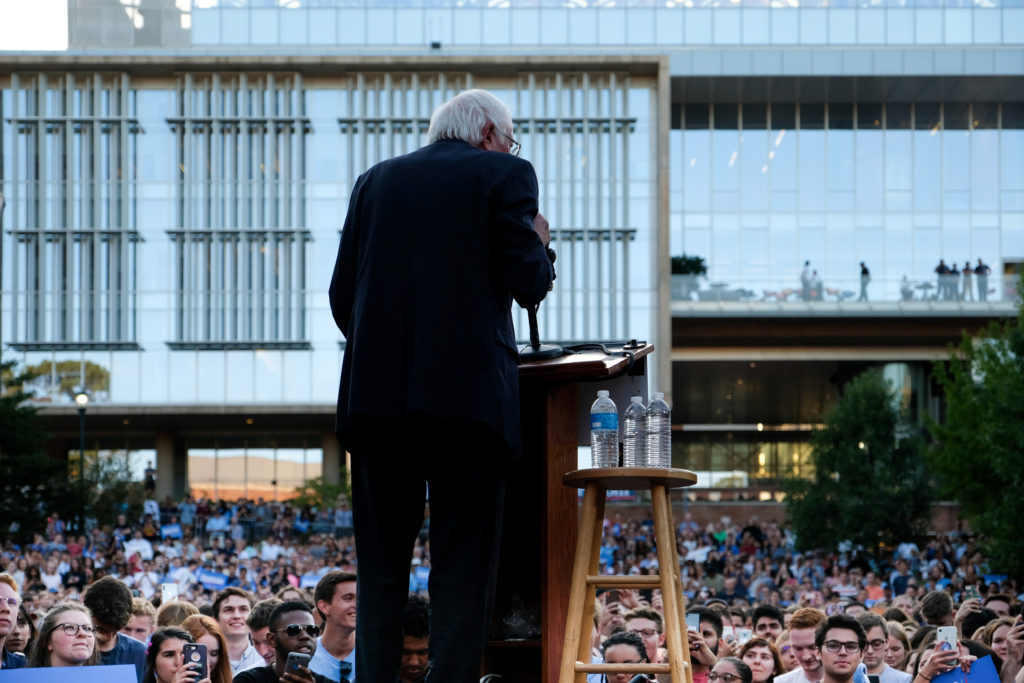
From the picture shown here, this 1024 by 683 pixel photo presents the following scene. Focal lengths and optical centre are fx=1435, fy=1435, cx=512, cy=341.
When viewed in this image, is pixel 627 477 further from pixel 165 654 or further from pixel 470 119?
pixel 165 654

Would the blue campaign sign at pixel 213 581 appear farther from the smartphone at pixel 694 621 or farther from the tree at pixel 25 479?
the tree at pixel 25 479

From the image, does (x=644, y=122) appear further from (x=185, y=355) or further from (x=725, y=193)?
(x=185, y=355)

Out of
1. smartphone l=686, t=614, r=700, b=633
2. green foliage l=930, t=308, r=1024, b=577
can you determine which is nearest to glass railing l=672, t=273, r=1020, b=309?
green foliage l=930, t=308, r=1024, b=577

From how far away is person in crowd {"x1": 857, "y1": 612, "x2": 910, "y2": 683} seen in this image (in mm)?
8781

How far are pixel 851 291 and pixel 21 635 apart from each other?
48.3 meters

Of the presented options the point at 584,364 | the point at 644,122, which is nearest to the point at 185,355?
the point at 644,122

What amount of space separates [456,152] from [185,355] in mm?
50377

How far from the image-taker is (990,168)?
5750 centimetres

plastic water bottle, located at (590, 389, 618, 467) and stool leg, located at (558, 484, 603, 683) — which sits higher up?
→ plastic water bottle, located at (590, 389, 618, 467)

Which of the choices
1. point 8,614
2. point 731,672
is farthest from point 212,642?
point 731,672

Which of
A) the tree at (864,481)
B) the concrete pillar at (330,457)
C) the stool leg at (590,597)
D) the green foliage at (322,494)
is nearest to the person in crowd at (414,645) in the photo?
the stool leg at (590,597)

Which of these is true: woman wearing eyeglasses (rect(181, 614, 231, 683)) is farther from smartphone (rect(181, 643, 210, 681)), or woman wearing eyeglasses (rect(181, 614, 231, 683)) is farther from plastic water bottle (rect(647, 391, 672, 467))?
plastic water bottle (rect(647, 391, 672, 467))

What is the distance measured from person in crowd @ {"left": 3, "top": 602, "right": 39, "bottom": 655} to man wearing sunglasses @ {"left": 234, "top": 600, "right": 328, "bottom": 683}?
55.1 inches

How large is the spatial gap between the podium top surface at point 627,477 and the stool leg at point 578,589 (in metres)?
0.06
